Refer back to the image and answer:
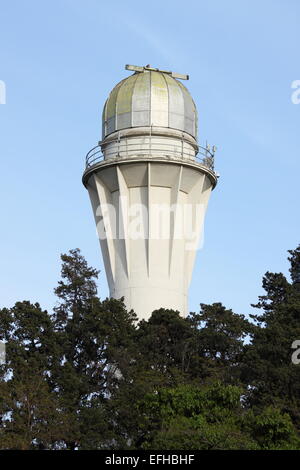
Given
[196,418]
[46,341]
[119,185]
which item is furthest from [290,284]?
[196,418]

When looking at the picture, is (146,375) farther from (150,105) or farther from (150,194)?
(150,105)

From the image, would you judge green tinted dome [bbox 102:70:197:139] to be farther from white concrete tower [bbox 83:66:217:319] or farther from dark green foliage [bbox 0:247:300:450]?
dark green foliage [bbox 0:247:300:450]

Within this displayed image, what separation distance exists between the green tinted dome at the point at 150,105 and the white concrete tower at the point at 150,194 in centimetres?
6

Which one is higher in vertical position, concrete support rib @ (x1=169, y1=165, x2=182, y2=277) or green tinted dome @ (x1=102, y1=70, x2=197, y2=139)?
green tinted dome @ (x1=102, y1=70, x2=197, y2=139)

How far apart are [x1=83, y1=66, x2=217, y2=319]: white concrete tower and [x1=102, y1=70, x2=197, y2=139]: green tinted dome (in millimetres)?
57

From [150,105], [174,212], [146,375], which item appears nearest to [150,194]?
[174,212]

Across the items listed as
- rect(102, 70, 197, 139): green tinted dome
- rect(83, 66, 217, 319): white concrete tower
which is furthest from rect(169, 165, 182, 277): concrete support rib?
rect(102, 70, 197, 139): green tinted dome

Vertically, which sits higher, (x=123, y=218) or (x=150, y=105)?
(x=150, y=105)

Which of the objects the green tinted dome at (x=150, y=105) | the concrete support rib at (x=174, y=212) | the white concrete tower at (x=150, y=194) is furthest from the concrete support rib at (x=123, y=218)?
the green tinted dome at (x=150, y=105)

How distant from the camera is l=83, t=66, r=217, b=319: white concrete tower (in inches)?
2441

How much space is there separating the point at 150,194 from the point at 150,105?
5.38 meters

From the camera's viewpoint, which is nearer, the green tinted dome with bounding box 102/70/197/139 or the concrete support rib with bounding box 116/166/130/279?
the concrete support rib with bounding box 116/166/130/279

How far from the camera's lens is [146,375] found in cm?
5112

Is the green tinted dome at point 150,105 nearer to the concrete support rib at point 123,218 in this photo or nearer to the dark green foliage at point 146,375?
the concrete support rib at point 123,218
